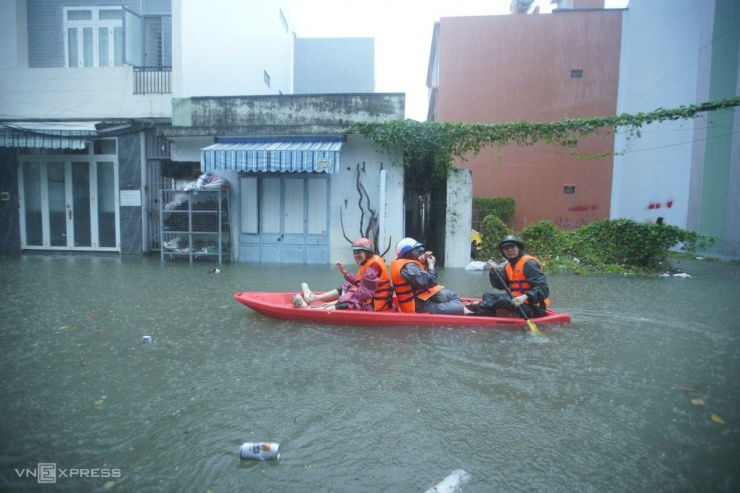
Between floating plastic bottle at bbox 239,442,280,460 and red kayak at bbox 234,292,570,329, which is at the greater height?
red kayak at bbox 234,292,570,329

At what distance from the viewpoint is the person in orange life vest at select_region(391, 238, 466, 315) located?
4773 mm

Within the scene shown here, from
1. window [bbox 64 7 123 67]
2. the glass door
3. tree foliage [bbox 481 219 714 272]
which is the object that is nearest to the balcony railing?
window [bbox 64 7 123 67]

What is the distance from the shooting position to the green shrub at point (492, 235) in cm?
1055

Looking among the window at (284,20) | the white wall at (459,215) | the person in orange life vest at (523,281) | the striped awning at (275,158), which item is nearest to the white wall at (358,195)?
the striped awning at (275,158)

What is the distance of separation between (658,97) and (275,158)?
15020mm

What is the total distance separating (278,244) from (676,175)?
13938mm

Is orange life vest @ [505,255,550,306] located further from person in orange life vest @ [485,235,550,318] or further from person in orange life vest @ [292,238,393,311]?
person in orange life vest @ [292,238,393,311]

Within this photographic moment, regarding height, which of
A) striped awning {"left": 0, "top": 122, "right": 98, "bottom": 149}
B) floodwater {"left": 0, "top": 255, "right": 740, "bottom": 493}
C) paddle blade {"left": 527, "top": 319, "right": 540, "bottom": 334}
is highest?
striped awning {"left": 0, "top": 122, "right": 98, "bottom": 149}

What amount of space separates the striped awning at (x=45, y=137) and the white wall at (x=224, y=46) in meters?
2.88

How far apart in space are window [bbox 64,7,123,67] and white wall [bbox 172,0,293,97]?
2.18 m

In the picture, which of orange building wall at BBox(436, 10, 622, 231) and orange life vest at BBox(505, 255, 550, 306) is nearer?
orange life vest at BBox(505, 255, 550, 306)

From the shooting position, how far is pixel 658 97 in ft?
50.2

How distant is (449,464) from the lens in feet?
7.25

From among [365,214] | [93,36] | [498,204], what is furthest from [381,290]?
[498,204]
